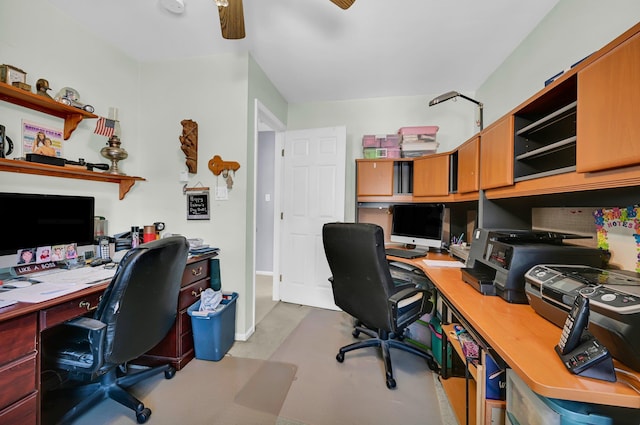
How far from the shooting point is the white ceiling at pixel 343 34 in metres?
1.67

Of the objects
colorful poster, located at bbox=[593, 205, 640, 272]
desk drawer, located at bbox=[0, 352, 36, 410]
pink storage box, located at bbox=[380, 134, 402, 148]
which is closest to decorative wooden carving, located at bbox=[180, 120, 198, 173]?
desk drawer, located at bbox=[0, 352, 36, 410]

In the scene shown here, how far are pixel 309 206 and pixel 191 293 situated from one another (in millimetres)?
1512

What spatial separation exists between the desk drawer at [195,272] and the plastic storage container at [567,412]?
6.46 ft

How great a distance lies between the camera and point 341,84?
107 inches

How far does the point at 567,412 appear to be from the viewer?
652mm

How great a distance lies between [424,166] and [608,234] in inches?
55.8

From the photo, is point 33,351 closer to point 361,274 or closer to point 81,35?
point 361,274

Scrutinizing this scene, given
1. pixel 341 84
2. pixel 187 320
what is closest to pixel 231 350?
pixel 187 320

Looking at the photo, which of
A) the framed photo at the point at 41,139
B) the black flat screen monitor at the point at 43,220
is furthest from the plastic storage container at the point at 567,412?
the framed photo at the point at 41,139

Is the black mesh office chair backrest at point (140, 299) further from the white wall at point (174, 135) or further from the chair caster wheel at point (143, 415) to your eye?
the white wall at point (174, 135)

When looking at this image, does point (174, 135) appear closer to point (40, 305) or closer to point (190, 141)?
point (190, 141)

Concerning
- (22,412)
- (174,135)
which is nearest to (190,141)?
(174,135)

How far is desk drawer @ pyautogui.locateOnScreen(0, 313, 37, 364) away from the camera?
94 centimetres

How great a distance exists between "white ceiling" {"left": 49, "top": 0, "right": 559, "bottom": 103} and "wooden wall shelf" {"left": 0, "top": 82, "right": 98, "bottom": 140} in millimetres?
746
